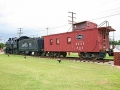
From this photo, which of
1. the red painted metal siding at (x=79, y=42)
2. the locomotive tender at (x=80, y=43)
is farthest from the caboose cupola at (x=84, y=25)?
the red painted metal siding at (x=79, y=42)

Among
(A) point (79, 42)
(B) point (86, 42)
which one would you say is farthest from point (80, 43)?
(B) point (86, 42)

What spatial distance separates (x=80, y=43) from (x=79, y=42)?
184 millimetres

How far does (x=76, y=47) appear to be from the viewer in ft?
72.8

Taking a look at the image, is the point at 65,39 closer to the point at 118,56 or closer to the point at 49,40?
the point at 49,40

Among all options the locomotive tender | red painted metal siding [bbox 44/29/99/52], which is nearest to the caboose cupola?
the locomotive tender

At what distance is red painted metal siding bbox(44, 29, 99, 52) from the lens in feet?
65.6

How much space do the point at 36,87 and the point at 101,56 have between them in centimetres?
1355

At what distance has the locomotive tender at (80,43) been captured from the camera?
1992cm

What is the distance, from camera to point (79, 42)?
2181cm

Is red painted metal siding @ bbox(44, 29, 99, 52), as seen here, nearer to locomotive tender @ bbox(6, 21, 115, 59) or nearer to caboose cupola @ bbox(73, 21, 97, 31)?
locomotive tender @ bbox(6, 21, 115, 59)

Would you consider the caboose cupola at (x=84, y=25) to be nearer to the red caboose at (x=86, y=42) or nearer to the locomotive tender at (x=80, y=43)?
the locomotive tender at (x=80, y=43)

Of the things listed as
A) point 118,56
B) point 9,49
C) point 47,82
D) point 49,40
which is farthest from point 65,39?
point 9,49

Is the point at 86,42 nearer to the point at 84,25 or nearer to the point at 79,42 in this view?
the point at 79,42

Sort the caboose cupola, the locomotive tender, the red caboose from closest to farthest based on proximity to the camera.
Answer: the red caboose
the locomotive tender
the caboose cupola
